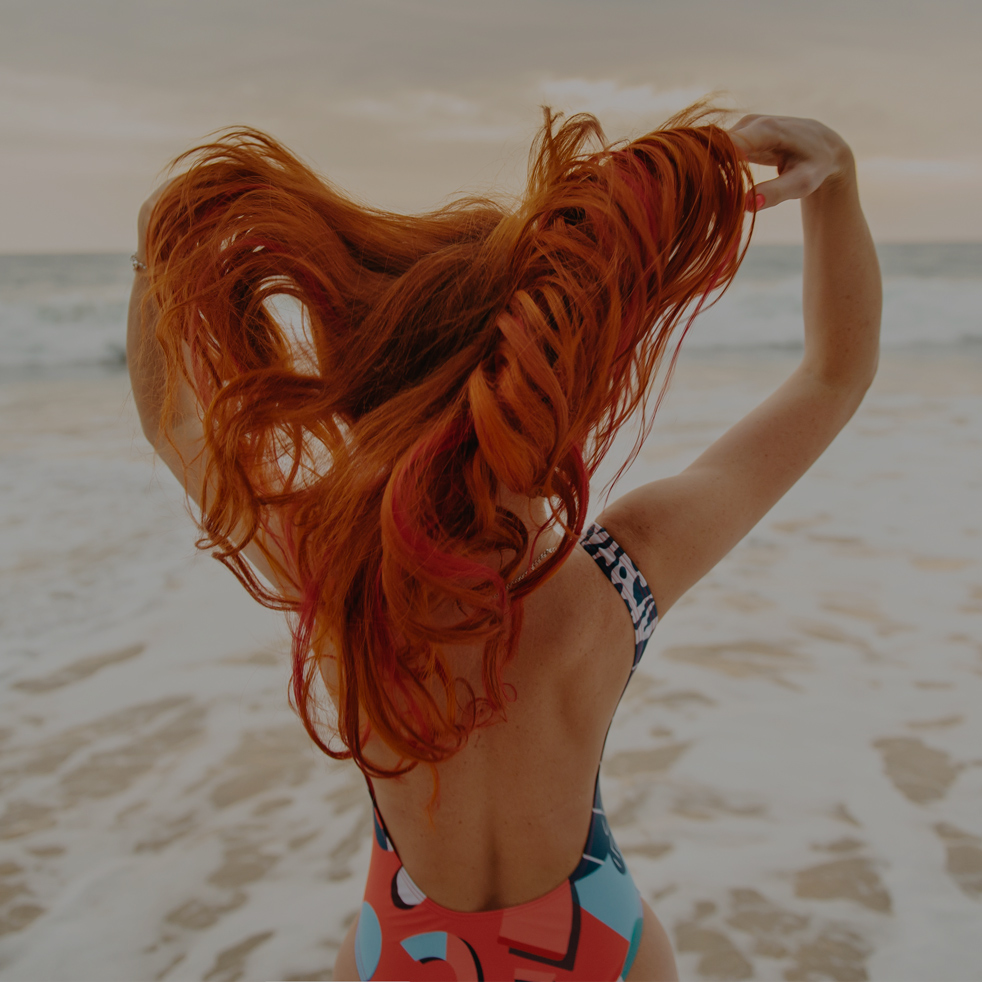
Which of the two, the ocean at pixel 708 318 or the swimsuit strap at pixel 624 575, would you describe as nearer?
the swimsuit strap at pixel 624 575

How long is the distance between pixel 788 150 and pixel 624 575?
25.1 inches

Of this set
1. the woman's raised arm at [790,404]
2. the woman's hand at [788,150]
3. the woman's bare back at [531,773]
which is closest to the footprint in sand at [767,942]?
the woman's bare back at [531,773]

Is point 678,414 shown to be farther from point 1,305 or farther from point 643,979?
point 1,305

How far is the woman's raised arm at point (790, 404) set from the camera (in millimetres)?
1117

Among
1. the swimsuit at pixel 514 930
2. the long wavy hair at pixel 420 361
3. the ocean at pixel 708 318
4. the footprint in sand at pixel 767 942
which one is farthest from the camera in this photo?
the ocean at pixel 708 318

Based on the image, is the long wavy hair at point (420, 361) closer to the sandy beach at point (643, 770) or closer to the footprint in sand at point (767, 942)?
the sandy beach at point (643, 770)

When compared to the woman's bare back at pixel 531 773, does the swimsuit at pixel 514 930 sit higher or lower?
lower

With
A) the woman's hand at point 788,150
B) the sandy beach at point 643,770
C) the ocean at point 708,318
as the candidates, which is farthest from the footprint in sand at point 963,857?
the ocean at point 708,318

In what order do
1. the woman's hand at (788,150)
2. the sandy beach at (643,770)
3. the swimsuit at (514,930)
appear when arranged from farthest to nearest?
the sandy beach at (643,770)
the swimsuit at (514,930)
the woman's hand at (788,150)

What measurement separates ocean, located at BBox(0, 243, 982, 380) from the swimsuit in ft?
40.8

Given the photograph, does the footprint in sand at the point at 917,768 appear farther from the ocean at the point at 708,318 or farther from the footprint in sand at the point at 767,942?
the ocean at the point at 708,318

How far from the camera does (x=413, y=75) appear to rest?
4246 millimetres

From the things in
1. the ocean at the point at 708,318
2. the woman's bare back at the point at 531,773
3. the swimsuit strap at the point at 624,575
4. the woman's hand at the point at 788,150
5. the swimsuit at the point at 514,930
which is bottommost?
the ocean at the point at 708,318

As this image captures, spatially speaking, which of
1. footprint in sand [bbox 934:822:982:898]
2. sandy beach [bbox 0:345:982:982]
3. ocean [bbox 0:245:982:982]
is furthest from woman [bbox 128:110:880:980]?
footprint in sand [bbox 934:822:982:898]
